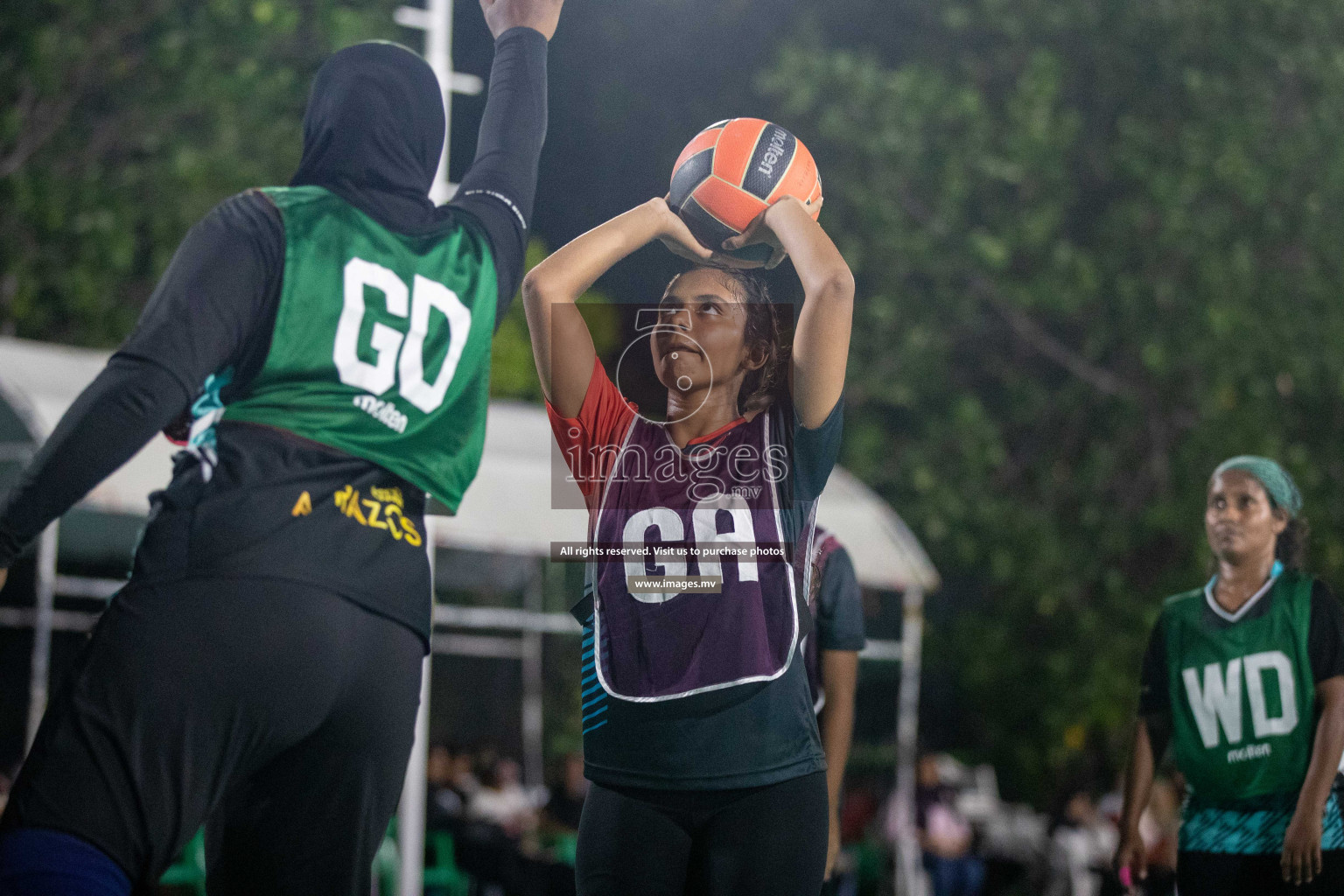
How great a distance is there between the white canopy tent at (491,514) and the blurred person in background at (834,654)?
1.99 m

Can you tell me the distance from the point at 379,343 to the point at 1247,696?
9.39ft

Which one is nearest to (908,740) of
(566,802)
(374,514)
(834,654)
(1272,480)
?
(566,802)

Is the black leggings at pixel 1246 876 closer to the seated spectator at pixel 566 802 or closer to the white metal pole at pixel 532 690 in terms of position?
the seated spectator at pixel 566 802

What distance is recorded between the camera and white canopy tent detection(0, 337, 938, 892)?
24.5 ft

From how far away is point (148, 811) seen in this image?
190cm

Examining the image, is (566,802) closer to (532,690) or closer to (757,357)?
(532,690)

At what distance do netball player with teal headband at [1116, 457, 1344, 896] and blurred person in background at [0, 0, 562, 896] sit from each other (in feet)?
8.40

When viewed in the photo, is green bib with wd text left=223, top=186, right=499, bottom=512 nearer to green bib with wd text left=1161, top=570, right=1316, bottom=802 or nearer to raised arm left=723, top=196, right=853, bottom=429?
raised arm left=723, top=196, right=853, bottom=429

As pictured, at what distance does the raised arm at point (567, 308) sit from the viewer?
2725mm

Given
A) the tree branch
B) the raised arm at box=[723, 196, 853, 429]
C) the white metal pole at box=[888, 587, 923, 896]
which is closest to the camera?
the raised arm at box=[723, 196, 853, 429]

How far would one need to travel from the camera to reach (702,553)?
8.85 ft

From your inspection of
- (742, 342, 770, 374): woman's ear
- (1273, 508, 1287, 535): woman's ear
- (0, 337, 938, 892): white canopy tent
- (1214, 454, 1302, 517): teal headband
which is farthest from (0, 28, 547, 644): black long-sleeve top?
(0, 337, 938, 892): white canopy tent

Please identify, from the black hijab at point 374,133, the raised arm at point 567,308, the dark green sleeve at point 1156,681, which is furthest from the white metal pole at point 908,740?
the black hijab at point 374,133

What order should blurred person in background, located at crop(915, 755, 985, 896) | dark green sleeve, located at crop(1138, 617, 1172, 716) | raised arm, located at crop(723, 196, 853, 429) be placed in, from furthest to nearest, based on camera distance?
blurred person in background, located at crop(915, 755, 985, 896)
dark green sleeve, located at crop(1138, 617, 1172, 716)
raised arm, located at crop(723, 196, 853, 429)
